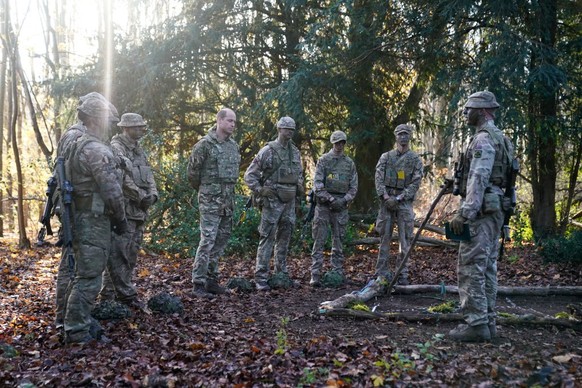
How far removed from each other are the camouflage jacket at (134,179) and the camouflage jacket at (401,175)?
3795 millimetres

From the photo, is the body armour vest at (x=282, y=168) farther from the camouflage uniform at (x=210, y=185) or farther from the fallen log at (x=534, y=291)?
the fallen log at (x=534, y=291)

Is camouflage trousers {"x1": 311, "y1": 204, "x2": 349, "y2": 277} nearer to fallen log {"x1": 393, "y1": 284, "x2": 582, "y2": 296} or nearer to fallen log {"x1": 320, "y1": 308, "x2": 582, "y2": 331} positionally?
fallen log {"x1": 393, "y1": 284, "x2": 582, "y2": 296}

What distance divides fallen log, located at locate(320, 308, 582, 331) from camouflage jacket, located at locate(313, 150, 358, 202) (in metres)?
2.86

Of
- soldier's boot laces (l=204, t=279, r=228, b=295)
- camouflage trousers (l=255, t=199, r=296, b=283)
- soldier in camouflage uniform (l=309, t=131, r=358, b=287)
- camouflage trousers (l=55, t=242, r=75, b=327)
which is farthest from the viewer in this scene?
soldier in camouflage uniform (l=309, t=131, r=358, b=287)

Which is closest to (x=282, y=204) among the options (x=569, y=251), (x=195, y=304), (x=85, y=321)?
(x=195, y=304)

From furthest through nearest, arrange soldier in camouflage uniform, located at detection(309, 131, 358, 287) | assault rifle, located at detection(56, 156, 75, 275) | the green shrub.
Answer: the green shrub < soldier in camouflage uniform, located at detection(309, 131, 358, 287) < assault rifle, located at detection(56, 156, 75, 275)

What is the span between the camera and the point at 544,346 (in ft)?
17.8

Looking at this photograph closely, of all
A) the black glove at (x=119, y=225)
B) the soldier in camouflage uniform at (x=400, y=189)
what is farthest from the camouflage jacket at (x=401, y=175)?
the black glove at (x=119, y=225)

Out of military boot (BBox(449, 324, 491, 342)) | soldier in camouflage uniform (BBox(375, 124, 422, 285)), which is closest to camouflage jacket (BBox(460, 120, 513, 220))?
military boot (BBox(449, 324, 491, 342))

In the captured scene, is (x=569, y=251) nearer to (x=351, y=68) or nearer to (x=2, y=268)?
(x=351, y=68)

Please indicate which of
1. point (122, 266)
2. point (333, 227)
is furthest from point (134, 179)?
point (333, 227)

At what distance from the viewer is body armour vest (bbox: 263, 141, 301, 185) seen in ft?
28.8

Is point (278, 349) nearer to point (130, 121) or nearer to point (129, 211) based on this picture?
point (129, 211)

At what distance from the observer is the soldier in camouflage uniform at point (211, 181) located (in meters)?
8.07
